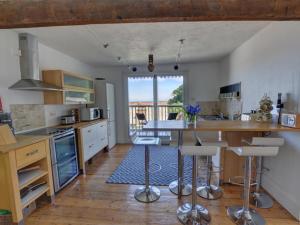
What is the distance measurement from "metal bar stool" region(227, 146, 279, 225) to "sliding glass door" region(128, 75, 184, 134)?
11.0 ft

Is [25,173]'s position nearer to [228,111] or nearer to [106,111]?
[106,111]

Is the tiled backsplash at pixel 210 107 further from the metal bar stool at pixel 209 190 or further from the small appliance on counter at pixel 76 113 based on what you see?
the small appliance on counter at pixel 76 113

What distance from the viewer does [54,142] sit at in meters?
2.50

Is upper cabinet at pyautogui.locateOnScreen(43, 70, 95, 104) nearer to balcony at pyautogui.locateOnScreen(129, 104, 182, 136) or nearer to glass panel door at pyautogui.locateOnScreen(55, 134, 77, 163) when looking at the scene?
glass panel door at pyautogui.locateOnScreen(55, 134, 77, 163)

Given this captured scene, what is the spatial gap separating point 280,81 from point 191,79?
9.49ft

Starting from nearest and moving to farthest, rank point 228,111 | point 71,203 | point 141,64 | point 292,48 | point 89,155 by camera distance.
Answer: point 292,48, point 71,203, point 89,155, point 228,111, point 141,64

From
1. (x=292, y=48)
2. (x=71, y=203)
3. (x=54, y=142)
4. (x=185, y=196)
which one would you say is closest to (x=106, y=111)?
(x=54, y=142)

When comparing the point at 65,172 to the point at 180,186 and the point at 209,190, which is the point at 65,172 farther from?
the point at 209,190

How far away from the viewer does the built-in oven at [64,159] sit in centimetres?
251

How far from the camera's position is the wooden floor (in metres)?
2.00

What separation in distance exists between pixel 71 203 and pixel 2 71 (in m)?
1.97

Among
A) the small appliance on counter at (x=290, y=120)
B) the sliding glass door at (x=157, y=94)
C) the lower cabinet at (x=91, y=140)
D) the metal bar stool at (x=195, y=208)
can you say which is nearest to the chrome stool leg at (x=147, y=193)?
the metal bar stool at (x=195, y=208)

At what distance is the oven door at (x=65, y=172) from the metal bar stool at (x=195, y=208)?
1703 mm

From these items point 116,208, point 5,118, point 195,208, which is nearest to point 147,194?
point 116,208
